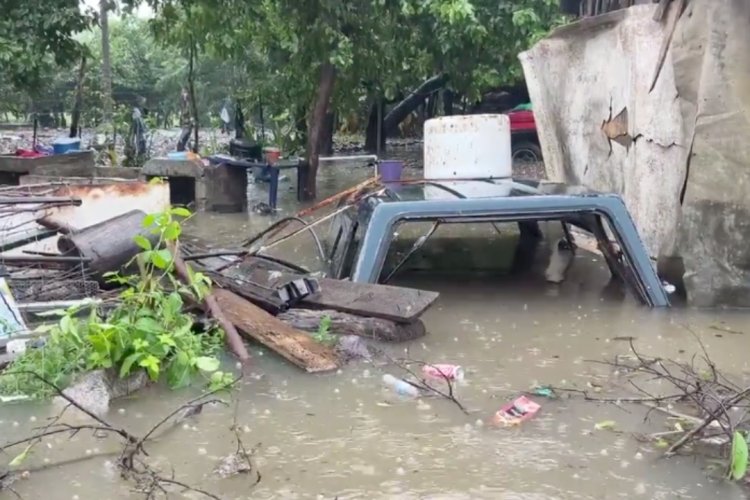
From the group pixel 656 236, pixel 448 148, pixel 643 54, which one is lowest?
pixel 656 236

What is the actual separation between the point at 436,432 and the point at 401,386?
0.60 meters

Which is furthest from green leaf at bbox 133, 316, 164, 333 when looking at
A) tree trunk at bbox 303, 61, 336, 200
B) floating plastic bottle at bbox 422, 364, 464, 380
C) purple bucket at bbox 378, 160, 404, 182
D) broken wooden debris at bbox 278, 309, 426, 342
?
tree trunk at bbox 303, 61, 336, 200

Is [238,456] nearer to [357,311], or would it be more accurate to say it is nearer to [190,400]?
[190,400]

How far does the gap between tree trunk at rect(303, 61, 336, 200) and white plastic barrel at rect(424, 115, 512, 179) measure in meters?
6.31

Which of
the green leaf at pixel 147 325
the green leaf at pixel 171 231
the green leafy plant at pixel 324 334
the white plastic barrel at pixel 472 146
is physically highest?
the white plastic barrel at pixel 472 146

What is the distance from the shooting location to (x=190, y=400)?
14.9ft

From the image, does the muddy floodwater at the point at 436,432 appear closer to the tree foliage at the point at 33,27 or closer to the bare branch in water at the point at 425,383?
the bare branch in water at the point at 425,383

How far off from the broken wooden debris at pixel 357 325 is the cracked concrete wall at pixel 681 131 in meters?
2.41

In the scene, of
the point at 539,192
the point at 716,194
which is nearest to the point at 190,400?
the point at 539,192

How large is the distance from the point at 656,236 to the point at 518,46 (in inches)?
282

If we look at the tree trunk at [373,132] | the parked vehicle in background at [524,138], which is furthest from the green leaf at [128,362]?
the tree trunk at [373,132]

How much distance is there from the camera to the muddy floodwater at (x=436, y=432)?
138 inches

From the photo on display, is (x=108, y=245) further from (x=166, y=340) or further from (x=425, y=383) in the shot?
(x=425, y=383)

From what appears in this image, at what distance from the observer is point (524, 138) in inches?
774
